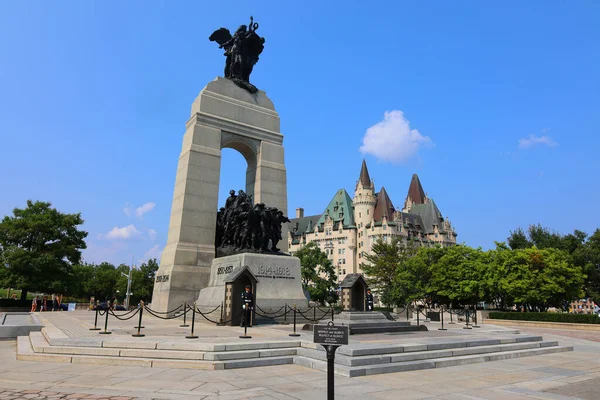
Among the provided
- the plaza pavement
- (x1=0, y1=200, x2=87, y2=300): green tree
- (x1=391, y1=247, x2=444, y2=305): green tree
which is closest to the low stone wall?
(x1=391, y1=247, x2=444, y2=305): green tree

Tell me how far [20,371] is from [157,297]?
47.8 ft

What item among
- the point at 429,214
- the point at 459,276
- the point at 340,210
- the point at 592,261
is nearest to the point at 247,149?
the point at 459,276

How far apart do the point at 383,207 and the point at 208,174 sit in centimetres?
7925

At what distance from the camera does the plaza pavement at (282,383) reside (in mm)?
6969

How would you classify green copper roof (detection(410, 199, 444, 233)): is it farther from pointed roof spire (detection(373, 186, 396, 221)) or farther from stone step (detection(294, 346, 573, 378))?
stone step (detection(294, 346, 573, 378))

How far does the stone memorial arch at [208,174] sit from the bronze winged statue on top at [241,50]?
1319 mm

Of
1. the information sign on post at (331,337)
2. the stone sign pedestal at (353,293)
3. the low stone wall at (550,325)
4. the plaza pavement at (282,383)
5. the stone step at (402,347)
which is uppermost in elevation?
the stone sign pedestal at (353,293)

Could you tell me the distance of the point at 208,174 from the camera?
2500 centimetres

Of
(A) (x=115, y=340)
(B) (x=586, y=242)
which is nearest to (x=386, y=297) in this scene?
(B) (x=586, y=242)

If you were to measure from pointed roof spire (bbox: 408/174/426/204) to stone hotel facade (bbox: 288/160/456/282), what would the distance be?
15.5 ft

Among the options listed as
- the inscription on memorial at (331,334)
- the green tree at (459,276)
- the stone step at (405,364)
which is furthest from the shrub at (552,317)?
the inscription on memorial at (331,334)

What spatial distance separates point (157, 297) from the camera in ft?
76.1

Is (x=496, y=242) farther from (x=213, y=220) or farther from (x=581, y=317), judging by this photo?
(x=213, y=220)

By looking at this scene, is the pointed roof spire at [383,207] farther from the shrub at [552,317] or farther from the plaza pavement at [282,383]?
the plaza pavement at [282,383]
